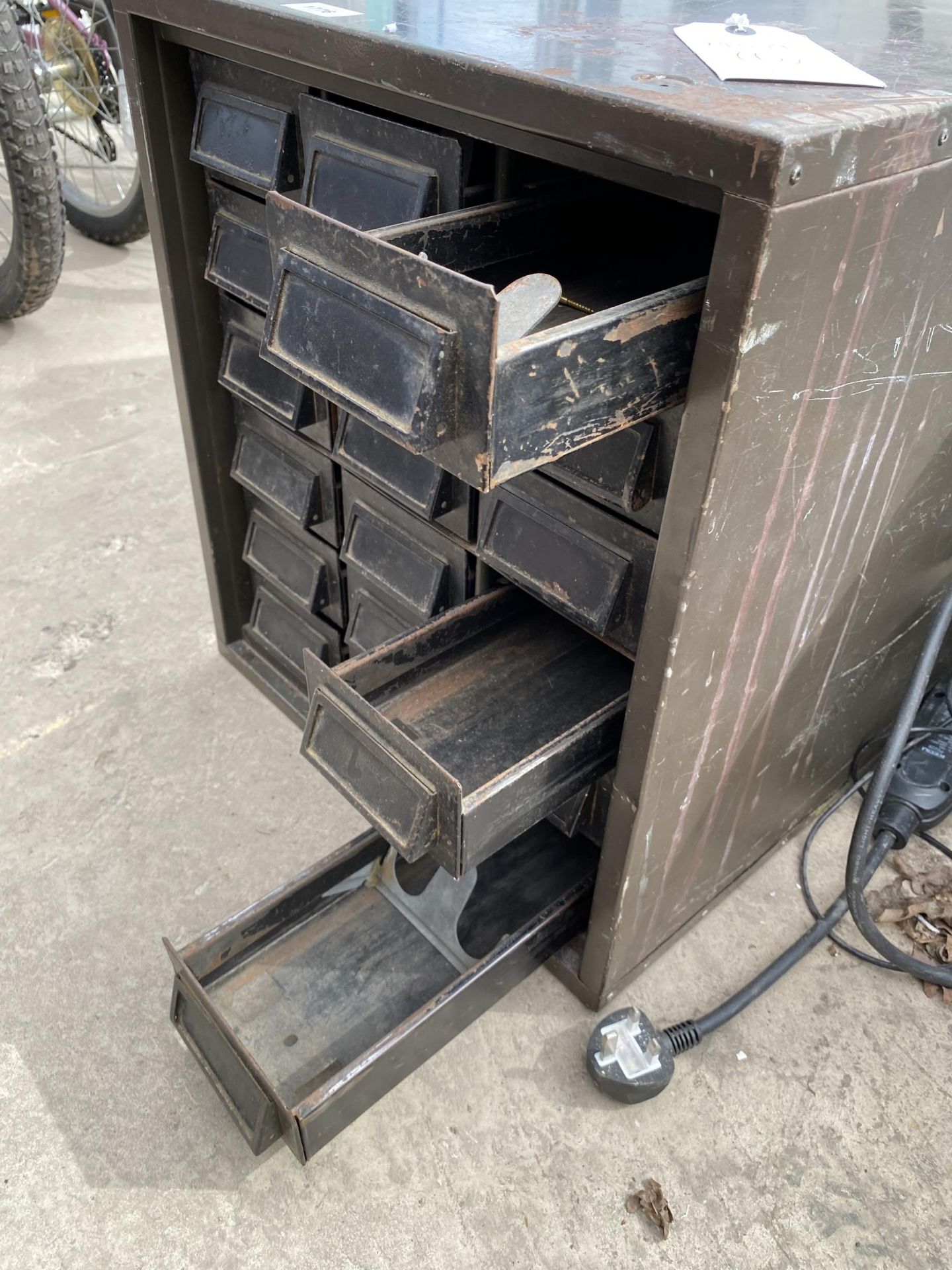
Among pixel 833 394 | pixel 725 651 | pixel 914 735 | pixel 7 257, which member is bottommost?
pixel 914 735

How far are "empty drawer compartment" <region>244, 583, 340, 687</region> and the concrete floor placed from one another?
0.32 ft

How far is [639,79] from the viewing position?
74cm

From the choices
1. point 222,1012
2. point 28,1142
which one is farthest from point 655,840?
point 28,1142

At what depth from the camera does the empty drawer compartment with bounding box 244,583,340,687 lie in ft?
5.18

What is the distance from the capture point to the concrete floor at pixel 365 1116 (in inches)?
42.3

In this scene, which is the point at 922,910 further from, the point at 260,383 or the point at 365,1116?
the point at 260,383

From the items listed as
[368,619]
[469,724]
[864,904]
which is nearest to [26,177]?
[368,619]

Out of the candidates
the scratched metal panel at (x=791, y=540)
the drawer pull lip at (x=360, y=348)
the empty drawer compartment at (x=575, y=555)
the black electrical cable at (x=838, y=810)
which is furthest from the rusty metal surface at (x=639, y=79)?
the black electrical cable at (x=838, y=810)

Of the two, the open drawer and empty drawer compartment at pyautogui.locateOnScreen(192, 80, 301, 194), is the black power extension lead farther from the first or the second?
empty drawer compartment at pyautogui.locateOnScreen(192, 80, 301, 194)

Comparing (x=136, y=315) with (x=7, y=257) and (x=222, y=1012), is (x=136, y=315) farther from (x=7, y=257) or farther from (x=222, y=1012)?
(x=222, y=1012)

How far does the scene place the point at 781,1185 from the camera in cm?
113

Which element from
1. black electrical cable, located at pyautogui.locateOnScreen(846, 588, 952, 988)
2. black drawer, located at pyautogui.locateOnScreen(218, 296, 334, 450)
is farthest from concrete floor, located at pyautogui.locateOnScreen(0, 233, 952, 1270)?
black drawer, located at pyautogui.locateOnScreen(218, 296, 334, 450)

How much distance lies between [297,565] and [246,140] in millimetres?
614

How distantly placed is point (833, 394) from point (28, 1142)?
1213 millimetres
